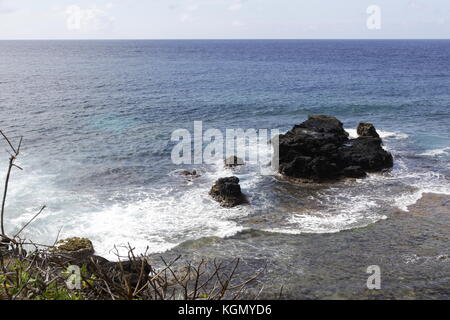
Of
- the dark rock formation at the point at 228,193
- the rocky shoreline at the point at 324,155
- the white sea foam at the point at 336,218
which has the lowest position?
the white sea foam at the point at 336,218

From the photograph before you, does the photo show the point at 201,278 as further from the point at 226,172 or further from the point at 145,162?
the point at 145,162

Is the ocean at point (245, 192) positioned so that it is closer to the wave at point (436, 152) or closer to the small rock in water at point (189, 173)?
the wave at point (436, 152)

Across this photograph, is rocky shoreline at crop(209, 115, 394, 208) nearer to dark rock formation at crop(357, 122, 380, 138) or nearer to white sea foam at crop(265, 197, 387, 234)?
dark rock formation at crop(357, 122, 380, 138)

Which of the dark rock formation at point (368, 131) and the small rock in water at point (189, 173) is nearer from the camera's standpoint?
the small rock in water at point (189, 173)

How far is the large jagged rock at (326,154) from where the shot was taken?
29391 millimetres

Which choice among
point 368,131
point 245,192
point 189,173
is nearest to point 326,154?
point 245,192

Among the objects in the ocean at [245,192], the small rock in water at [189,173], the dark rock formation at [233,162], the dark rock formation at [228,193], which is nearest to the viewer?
the ocean at [245,192]

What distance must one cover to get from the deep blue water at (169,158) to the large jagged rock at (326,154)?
1.35 m

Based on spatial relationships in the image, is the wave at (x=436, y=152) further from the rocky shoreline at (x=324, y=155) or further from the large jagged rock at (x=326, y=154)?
the large jagged rock at (x=326, y=154)

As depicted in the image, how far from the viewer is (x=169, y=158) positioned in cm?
3509

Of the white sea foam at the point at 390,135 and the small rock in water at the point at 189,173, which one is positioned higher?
the white sea foam at the point at 390,135

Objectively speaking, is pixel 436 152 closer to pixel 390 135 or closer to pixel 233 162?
pixel 390 135

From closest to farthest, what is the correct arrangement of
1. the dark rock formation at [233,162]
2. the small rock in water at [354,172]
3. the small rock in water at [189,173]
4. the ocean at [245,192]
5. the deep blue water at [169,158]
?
the ocean at [245,192] → the deep blue water at [169,158] → the small rock in water at [354,172] → the small rock in water at [189,173] → the dark rock formation at [233,162]

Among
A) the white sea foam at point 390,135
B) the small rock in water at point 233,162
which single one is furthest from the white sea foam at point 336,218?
the white sea foam at point 390,135
